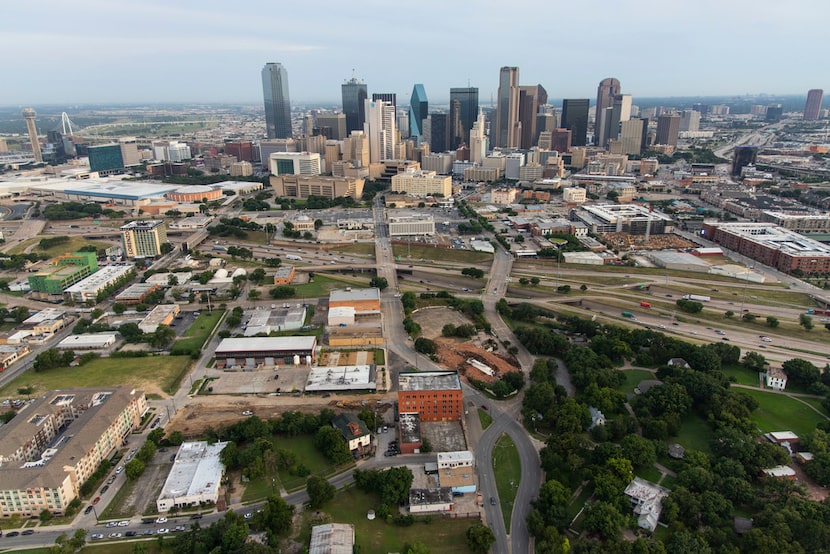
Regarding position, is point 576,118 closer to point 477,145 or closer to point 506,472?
point 477,145

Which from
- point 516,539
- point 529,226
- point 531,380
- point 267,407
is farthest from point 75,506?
point 529,226

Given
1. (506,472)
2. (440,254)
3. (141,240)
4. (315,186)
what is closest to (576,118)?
(315,186)

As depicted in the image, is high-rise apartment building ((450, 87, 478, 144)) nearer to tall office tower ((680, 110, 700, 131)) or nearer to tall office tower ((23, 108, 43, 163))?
tall office tower ((680, 110, 700, 131))

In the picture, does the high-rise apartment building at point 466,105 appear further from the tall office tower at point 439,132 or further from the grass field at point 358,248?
the grass field at point 358,248

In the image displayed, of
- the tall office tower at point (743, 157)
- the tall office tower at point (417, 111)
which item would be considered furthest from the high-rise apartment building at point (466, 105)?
the tall office tower at point (743, 157)

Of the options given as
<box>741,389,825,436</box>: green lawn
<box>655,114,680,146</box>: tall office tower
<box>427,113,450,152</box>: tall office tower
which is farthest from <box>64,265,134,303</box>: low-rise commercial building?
<box>655,114,680,146</box>: tall office tower
